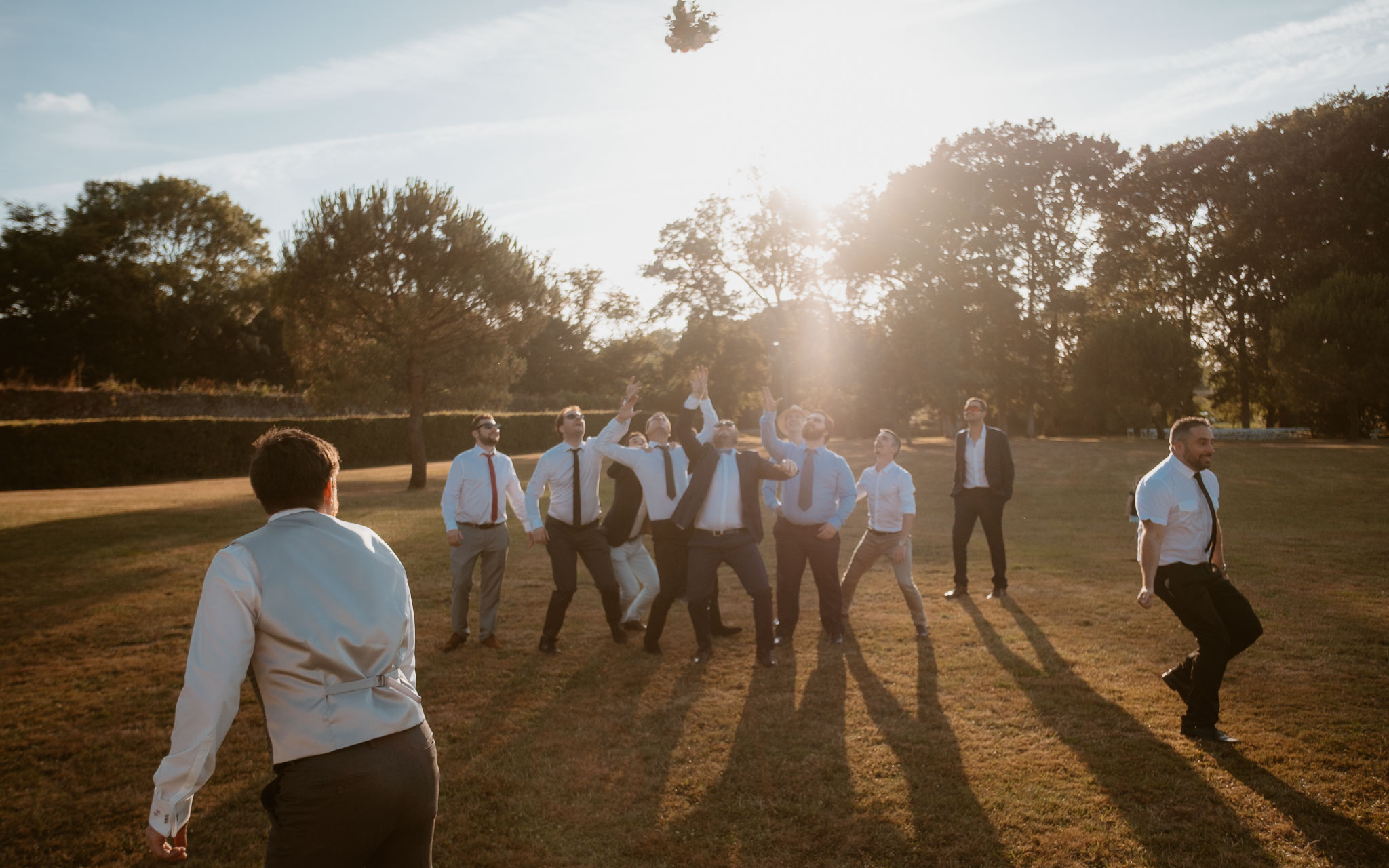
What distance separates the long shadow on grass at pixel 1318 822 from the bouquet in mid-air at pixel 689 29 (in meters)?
5.10

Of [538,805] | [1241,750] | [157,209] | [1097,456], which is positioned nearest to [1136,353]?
[1097,456]

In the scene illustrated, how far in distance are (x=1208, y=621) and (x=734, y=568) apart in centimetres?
340

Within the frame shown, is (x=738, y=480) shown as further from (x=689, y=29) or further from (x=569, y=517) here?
(x=689, y=29)

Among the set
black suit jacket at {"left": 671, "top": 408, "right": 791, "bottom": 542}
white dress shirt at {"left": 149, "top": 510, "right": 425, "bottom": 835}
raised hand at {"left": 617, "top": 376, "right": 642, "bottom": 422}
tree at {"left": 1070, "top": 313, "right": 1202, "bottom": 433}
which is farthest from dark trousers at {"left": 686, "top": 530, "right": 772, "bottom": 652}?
tree at {"left": 1070, "top": 313, "right": 1202, "bottom": 433}

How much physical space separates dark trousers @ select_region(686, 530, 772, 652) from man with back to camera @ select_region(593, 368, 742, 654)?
0.56 meters

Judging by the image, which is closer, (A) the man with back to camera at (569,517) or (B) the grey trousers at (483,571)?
(A) the man with back to camera at (569,517)

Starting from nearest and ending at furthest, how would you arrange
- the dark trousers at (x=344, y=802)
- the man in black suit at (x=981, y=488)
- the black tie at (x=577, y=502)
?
1. the dark trousers at (x=344, y=802)
2. the black tie at (x=577, y=502)
3. the man in black suit at (x=981, y=488)

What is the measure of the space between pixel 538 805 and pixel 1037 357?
4386 centimetres

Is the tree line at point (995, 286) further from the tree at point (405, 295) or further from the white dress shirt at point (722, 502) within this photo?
the white dress shirt at point (722, 502)

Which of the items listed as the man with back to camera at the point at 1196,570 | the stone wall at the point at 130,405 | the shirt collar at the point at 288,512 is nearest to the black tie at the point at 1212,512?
the man with back to camera at the point at 1196,570

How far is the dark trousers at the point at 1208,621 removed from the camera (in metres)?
5.07

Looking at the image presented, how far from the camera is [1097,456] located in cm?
3091

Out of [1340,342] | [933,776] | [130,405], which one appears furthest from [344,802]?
[1340,342]

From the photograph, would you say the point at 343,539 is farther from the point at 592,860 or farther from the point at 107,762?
the point at 107,762
